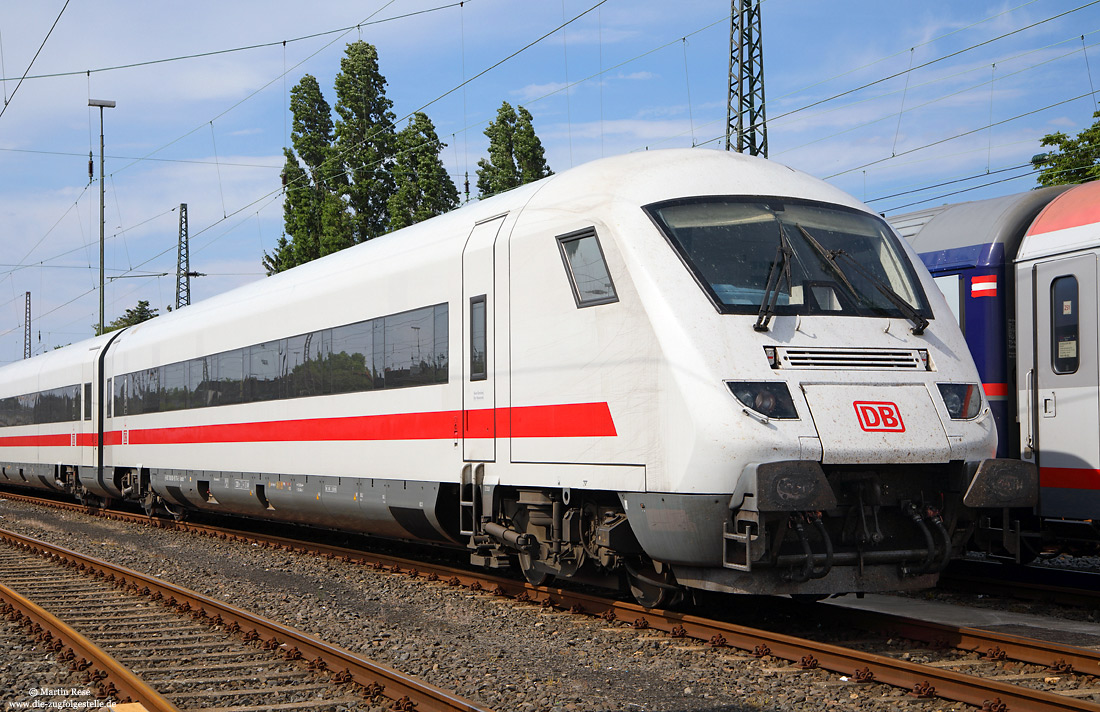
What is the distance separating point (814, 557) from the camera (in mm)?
6625

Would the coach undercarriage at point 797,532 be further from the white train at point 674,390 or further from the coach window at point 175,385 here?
the coach window at point 175,385

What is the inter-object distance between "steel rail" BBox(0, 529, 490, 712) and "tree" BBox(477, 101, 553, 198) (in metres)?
27.7

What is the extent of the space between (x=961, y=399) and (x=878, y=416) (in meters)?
0.82

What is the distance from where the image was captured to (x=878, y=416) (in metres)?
6.79

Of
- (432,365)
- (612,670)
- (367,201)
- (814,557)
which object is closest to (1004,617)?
(814,557)

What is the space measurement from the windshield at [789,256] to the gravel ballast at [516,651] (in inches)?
92.2

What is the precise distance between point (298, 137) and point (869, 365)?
3316cm

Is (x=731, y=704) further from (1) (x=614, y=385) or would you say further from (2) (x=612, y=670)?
(1) (x=614, y=385)

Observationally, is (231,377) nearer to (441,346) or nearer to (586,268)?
(441,346)

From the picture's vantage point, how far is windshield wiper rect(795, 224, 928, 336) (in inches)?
293

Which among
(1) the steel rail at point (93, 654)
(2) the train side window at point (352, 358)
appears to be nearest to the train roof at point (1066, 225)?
(2) the train side window at point (352, 358)

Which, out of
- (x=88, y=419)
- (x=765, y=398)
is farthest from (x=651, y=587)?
(x=88, y=419)

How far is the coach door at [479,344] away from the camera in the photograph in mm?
8781

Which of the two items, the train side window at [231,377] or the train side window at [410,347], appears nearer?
the train side window at [410,347]
